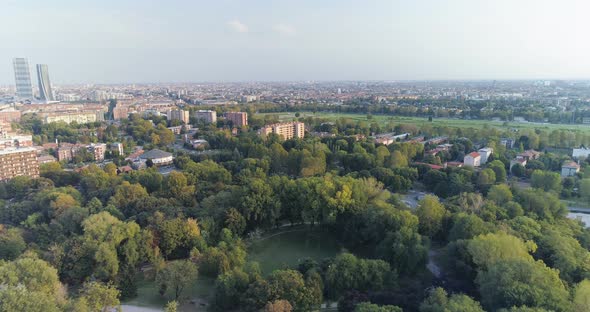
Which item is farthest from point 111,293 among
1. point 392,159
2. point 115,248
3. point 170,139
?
point 170,139

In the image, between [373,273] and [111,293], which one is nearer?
[111,293]

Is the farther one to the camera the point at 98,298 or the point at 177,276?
the point at 177,276

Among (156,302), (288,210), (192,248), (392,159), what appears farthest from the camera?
(392,159)

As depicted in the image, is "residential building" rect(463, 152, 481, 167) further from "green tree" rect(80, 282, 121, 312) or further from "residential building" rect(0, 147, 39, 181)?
"residential building" rect(0, 147, 39, 181)

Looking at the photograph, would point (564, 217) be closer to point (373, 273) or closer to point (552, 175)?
point (552, 175)

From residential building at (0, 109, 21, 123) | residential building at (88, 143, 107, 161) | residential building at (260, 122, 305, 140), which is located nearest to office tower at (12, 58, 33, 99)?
residential building at (0, 109, 21, 123)

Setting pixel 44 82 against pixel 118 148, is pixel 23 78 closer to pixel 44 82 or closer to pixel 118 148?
pixel 44 82

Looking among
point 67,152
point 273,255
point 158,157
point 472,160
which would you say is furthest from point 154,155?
point 472,160
